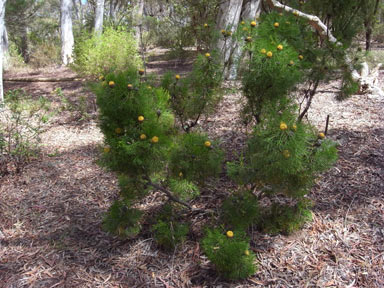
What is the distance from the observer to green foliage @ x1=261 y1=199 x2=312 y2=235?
2062 mm

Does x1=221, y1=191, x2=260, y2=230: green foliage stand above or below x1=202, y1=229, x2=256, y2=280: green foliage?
→ above

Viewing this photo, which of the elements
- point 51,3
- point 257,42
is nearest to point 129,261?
point 257,42

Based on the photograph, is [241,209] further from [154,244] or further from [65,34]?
[65,34]

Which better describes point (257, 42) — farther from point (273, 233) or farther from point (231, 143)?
point (231, 143)

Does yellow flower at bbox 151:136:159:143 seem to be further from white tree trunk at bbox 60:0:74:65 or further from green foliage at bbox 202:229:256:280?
white tree trunk at bbox 60:0:74:65

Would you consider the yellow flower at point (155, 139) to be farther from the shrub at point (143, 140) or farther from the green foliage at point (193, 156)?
the green foliage at point (193, 156)

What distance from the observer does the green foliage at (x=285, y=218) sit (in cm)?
206

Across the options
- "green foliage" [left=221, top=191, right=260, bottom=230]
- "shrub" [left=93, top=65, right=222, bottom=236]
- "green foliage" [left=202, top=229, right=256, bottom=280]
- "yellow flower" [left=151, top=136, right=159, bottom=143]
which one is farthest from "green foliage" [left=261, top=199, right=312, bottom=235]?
"yellow flower" [left=151, top=136, right=159, bottom=143]

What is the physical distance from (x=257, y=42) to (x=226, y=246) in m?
1.20

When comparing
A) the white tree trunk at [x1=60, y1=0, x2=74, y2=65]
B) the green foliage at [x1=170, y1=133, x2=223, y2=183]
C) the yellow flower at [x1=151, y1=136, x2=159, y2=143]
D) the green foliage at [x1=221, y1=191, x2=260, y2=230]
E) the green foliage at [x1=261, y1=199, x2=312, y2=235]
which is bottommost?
the green foliage at [x1=261, y1=199, x2=312, y2=235]

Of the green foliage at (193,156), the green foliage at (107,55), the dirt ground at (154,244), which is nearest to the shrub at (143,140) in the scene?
the green foliage at (193,156)

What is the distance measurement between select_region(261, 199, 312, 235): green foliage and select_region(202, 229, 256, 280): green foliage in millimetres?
406

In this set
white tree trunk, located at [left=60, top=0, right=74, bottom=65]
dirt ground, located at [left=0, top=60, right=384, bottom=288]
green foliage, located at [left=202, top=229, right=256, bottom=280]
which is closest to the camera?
green foliage, located at [left=202, top=229, right=256, bottom=280]

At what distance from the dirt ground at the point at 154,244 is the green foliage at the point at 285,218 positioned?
0.07m
